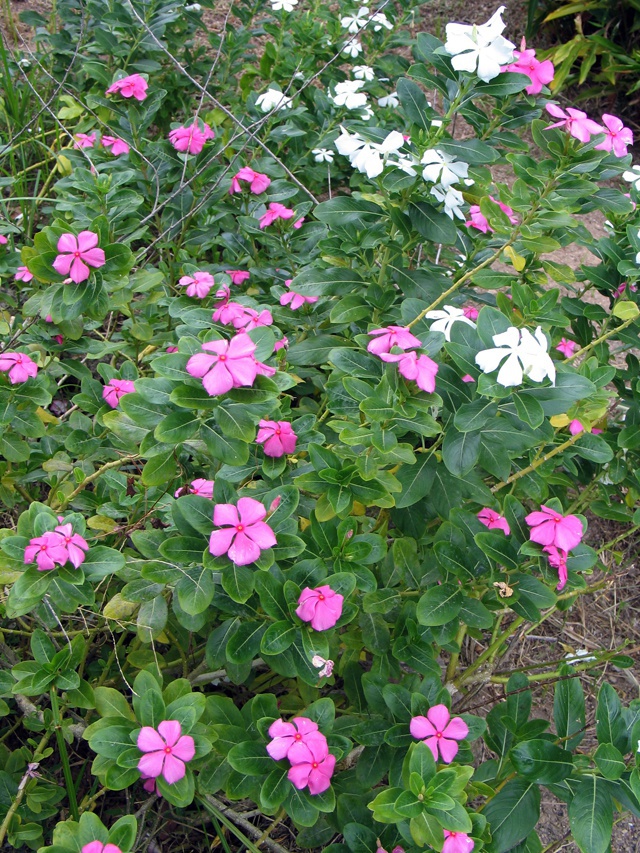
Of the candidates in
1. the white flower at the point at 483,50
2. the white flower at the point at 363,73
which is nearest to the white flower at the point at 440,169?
the white flower at the point at 483,50

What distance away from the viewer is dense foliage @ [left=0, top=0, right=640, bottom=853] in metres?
1.30

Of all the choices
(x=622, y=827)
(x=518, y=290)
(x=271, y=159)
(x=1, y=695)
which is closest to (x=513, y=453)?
(x=518, y=290)

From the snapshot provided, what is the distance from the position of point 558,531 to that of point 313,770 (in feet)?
2.00

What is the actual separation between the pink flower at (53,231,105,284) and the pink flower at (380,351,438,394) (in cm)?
67

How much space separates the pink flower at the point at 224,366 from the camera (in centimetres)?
122

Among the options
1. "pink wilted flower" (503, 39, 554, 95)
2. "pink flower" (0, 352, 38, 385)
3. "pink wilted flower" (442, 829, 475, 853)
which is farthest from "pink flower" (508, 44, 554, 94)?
"pink wilted flower" (442, 829, 475, 853)

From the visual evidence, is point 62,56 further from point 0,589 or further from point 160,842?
point 160,842

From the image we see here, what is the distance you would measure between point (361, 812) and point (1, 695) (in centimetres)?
74

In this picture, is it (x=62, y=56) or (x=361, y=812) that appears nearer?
(x=361, y=812)

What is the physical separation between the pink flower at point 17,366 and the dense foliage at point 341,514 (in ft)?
0.04

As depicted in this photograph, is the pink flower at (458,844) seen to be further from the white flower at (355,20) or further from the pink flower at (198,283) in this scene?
the white flower at (355,20)

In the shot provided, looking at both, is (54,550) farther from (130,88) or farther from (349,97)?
(349,97)

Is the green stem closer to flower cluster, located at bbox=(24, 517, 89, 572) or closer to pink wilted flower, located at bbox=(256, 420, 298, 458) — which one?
flower cluster, located at bbox=(24, 517, 89, 572)

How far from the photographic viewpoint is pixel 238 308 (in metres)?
1.76
